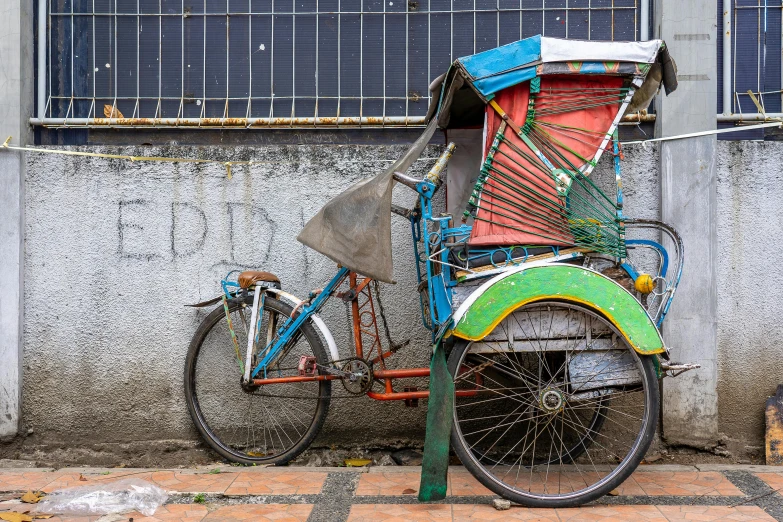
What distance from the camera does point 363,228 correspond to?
398 centimetres

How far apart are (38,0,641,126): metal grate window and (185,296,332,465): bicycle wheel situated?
A: 1339 millimetres

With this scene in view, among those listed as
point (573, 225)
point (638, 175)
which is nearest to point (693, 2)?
point (638, 175)

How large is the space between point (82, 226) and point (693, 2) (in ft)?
13.1

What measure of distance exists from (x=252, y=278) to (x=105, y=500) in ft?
4.64

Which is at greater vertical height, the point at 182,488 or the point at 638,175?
the point at 638,175

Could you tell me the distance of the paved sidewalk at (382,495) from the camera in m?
3.75

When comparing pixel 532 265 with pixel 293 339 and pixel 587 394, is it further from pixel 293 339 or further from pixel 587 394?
pixel 293 339

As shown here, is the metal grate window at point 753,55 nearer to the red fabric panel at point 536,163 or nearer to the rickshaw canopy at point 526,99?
the rickshaw canopy at point 526,99

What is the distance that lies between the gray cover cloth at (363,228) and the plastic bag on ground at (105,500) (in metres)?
1.52

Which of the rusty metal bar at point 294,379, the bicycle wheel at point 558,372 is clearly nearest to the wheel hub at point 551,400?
the bicycle wheel at point 558,372

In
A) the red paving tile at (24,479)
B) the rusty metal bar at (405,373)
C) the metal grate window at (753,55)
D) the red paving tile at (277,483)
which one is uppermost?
the metal grate window at (753,55)

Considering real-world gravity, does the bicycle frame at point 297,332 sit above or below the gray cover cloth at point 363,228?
below

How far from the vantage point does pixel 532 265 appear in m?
3.88

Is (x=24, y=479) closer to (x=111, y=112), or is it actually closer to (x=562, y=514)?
(x=111, y=112)
